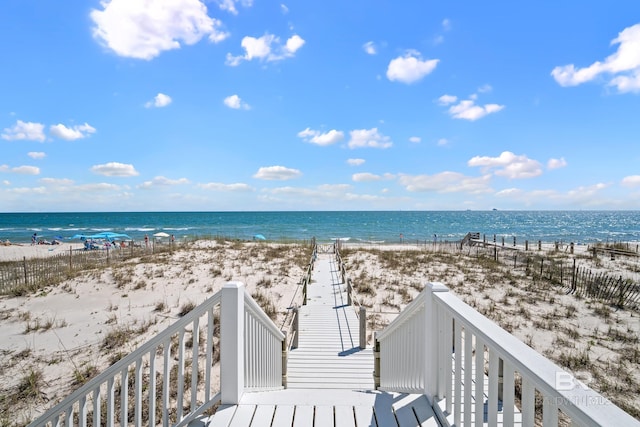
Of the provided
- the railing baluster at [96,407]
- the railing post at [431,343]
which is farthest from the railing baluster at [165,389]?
the railing post at [431,343]

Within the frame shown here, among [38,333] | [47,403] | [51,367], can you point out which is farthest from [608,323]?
[38,333]

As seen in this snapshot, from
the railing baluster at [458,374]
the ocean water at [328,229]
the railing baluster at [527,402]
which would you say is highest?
the railing baluster at [527,402]

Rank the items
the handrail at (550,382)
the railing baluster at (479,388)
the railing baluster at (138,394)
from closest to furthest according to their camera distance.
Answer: the handrail at (550,382) < the railing baluster at (479,388) < the railing baluster at (138,394)

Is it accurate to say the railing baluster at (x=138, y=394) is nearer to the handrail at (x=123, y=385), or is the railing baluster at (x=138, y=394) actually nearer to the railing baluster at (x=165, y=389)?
the handrail at (x=123, y=385)

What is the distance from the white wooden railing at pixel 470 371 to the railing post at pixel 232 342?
1601 mm

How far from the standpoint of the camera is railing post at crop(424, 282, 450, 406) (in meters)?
2.66

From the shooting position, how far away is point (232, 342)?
2.70m

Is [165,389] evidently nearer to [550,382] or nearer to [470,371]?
[470,371]

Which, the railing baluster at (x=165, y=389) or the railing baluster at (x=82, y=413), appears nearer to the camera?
the railing baluster at (x=82, y=413)

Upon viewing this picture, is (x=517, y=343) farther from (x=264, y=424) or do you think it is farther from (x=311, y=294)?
(x=311, y=294)

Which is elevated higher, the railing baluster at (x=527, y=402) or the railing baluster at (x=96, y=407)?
the railing baluster at (x=527, y=402)

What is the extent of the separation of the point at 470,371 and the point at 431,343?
66 cm

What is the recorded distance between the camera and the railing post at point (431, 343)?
266 centimetres

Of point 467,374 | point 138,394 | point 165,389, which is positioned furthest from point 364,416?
point 138,394
